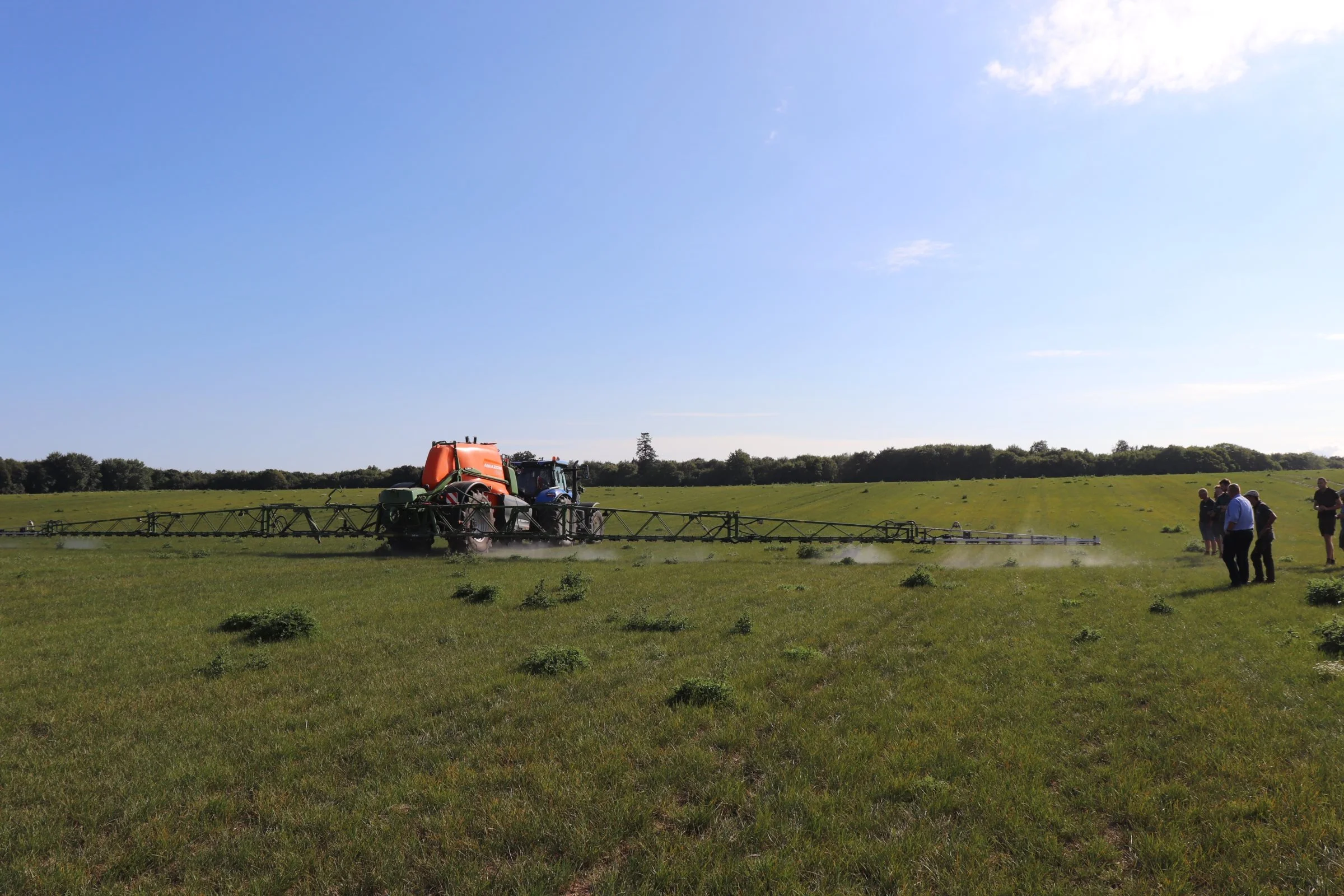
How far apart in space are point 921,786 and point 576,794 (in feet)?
9.62

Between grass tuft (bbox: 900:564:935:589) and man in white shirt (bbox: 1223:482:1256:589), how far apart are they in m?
6.56

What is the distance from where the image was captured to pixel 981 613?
1345cm

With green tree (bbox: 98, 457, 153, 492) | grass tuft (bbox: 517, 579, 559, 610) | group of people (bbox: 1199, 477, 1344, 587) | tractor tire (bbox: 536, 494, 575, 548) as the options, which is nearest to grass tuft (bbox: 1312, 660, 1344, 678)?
group of people (bbox: 1199, 477, 1344, 587)

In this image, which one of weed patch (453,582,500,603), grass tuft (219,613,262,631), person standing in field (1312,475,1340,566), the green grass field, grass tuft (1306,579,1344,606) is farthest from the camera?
person standing in field (1312,475,1340,566)

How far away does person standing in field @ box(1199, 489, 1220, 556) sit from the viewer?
958 inches

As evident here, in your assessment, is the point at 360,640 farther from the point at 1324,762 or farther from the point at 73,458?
the point at 73,458

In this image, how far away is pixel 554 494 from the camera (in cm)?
3152

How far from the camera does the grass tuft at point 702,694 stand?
7969mm

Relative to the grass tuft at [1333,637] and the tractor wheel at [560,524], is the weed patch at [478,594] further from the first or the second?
the grass tuft at [1333,637]

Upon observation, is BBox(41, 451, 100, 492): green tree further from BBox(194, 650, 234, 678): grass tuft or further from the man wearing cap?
the man wearing cap

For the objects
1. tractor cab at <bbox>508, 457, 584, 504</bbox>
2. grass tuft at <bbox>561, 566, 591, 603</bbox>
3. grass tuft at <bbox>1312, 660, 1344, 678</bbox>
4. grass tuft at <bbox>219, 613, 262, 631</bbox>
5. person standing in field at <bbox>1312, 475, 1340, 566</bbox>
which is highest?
tractor cab at <bbox>508, 457, 584, 504</bbox>

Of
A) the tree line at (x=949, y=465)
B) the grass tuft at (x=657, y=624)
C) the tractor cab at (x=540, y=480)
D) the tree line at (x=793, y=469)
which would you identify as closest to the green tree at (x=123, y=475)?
the tree line at (x=793, y=469)

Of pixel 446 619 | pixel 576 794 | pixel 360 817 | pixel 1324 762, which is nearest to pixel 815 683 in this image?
pixel 576 794

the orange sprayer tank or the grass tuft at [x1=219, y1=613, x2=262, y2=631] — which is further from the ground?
the orange sprayer tank
